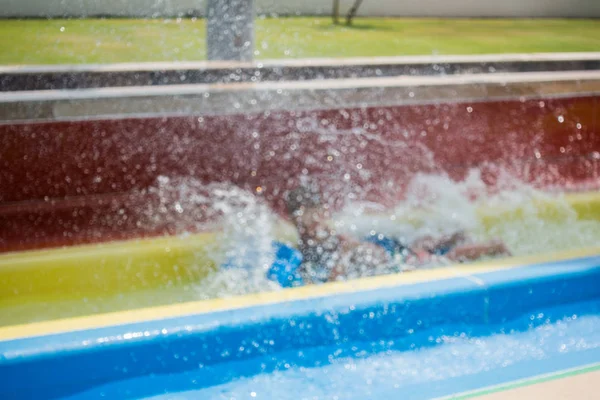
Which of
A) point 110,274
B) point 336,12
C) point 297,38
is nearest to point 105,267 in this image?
point 110,274

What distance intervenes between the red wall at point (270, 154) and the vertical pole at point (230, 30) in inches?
10.6

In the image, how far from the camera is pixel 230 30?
237 cm

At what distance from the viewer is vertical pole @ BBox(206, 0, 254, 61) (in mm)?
2344

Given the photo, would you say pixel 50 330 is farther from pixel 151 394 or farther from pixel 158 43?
pixel 158 43

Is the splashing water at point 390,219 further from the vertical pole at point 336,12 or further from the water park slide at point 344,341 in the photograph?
the vertical pole at point 336,12

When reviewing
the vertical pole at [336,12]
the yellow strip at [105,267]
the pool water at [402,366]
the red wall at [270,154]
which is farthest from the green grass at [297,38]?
the pool water at [402,366]

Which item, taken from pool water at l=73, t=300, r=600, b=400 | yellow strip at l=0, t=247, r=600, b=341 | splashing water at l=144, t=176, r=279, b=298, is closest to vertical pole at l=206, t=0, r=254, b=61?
splashing water at l=144, t=176, r=279, b=298

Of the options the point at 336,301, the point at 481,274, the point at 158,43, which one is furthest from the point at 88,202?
the point at 481,274

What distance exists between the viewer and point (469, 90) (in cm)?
269

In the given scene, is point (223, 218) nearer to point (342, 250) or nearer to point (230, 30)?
point (342, 250)

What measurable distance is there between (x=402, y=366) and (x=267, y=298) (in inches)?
16.9

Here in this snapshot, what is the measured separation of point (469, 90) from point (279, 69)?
87cm

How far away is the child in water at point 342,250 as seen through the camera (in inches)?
83.0

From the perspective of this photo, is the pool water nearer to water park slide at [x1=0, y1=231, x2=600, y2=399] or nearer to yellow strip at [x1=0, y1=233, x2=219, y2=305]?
water park slide at [x1=0, y1=231, x2=600, y2=399]
